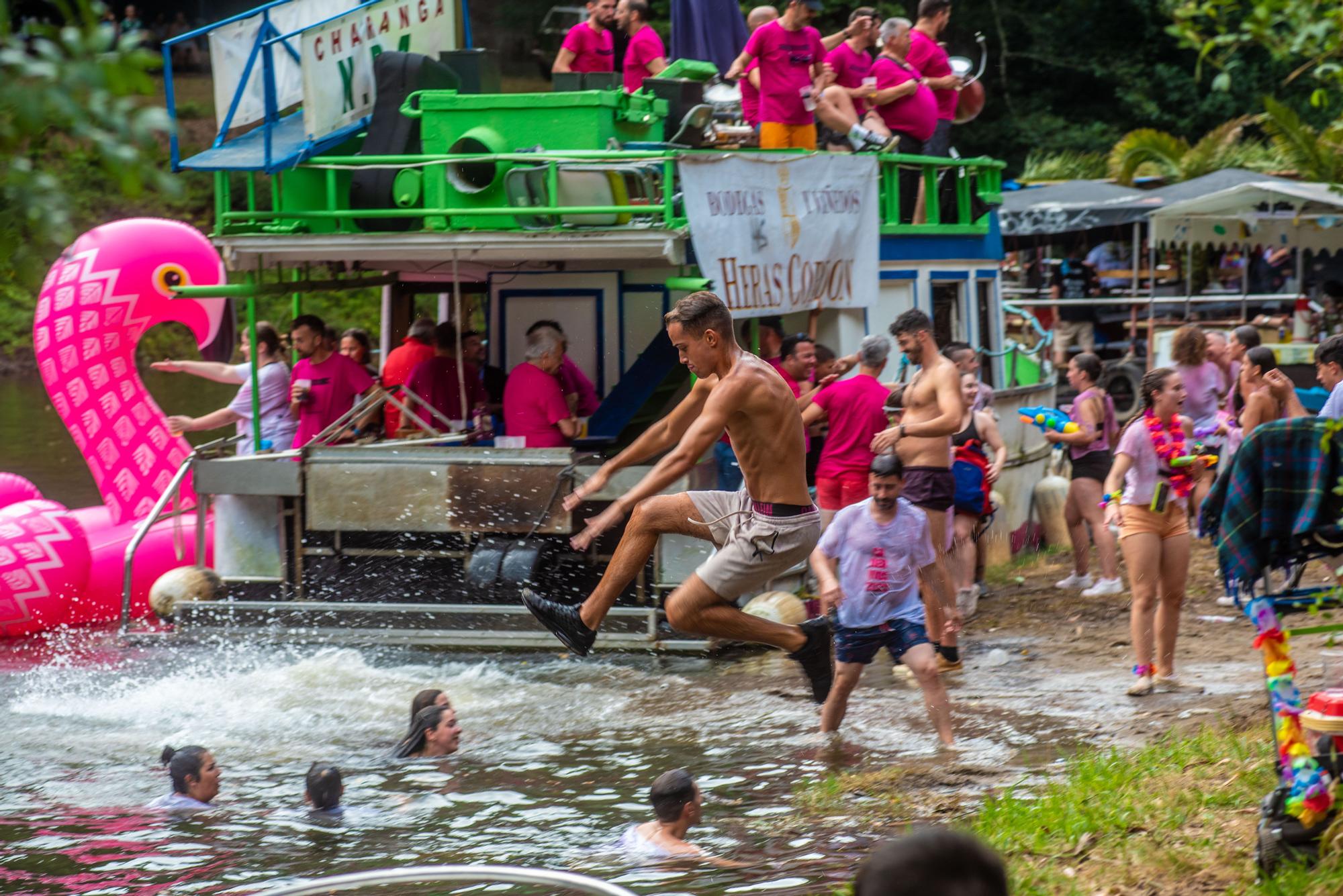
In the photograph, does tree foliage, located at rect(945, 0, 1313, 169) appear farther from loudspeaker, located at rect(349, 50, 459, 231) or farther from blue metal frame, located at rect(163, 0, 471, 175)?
blue metal frame, located at rect(163, 0, 471, 175)

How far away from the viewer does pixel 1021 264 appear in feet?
89.1

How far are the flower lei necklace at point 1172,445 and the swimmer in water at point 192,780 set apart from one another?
5.12 metres

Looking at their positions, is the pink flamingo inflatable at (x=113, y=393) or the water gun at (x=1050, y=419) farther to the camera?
the pink flamingo inflatable at (x=113, y=393)

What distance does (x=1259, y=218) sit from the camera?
20.0 metres

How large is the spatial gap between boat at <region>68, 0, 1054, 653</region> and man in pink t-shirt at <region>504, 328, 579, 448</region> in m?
0.38

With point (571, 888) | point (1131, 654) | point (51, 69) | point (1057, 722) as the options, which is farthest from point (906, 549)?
point (51, 69)

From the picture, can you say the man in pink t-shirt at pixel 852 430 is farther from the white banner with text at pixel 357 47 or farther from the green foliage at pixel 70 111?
the green foliage at pixel 70 111

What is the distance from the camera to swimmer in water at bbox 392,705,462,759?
8.16 m

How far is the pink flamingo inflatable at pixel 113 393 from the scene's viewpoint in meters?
12.7

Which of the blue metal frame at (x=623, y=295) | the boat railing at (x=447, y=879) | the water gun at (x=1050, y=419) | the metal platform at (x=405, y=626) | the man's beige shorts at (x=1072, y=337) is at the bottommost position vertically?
the metal platform at (x=405, y=626)

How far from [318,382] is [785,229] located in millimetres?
3871

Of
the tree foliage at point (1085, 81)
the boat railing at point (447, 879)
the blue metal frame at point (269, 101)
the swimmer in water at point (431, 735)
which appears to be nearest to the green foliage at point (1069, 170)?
the tree foliage at point (1085, 81)

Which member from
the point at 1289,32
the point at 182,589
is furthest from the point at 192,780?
the point at 1289,32

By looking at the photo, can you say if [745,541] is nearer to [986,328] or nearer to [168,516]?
[168,516]
